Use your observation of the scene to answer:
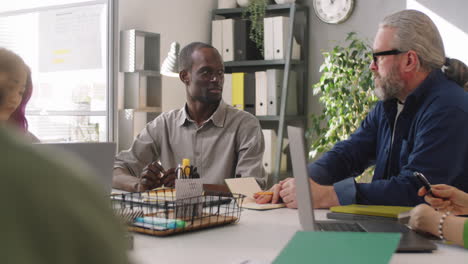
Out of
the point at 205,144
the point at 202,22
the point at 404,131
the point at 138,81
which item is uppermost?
the point at 202,22

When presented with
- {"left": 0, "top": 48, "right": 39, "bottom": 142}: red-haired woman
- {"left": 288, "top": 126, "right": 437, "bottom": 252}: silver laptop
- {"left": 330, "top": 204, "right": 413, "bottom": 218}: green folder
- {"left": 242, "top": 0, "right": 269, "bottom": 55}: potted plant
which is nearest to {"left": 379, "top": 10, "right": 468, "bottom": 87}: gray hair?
{"left": 330, "top": 204, "right": 413, "bottom": 218}: green folder

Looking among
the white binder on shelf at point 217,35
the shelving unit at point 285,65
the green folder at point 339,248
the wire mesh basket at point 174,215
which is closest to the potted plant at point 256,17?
the shelving unit at point 285,65

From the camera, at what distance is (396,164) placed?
7.02 feet

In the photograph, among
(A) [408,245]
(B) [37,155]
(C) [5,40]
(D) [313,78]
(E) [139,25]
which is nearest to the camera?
(B) [37,155]

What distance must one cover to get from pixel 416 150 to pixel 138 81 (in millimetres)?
2378

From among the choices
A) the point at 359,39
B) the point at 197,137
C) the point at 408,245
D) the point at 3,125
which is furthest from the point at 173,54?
the point at 3,125

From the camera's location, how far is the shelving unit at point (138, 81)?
12.7 feet

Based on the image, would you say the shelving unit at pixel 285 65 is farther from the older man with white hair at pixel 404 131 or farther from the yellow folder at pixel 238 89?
the older man with white hair at pixel 404 131

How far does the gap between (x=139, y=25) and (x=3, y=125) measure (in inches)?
162

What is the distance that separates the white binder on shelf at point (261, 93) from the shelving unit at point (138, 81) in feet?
2.77

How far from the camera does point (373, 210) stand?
5.42 ft

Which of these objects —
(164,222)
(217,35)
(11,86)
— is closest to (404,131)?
(164,222)

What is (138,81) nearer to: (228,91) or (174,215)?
(228,91)

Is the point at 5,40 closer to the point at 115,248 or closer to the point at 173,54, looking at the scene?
the point at 173,54
